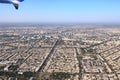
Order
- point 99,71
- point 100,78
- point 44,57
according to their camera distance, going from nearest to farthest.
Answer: point 100,78 → point 99,71 → point 44,57

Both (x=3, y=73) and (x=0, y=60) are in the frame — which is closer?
(x=3, y=73)

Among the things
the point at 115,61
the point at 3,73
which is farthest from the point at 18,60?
the point at 115,61

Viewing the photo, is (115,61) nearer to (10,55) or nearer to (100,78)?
(100,78)

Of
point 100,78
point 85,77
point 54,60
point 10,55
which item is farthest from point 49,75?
point 10,55

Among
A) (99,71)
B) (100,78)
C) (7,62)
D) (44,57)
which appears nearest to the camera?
(100,78)

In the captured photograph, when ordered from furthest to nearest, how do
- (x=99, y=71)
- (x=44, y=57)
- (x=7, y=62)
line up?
1. (x=44, y=57)
2. (x=7, y=62)
3. (x=99, y=71)

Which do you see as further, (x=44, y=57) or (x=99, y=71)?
(x=44, y=57)

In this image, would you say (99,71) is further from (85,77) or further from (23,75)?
(23,75)

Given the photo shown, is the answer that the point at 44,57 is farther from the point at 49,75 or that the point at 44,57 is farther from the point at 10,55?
the point at 49,75
